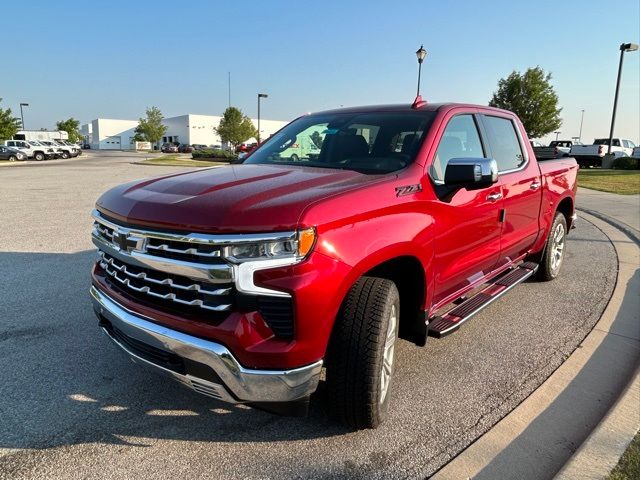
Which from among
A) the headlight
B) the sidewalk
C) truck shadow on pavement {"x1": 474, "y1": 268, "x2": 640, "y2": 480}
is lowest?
truck shadow on pavement {"x1": 474, "y1": 268, "x2": 640, "y2": 480}

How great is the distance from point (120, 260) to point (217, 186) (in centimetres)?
68

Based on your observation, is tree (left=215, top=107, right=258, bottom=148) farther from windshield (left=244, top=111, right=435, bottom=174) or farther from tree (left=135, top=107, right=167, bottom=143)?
windshield (left=244, top=111, right=435, bottom=174)

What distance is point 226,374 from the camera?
2.19 meters

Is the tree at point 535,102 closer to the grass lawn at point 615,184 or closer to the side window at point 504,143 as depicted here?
the grass lawn at point 615,184

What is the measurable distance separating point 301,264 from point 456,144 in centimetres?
192

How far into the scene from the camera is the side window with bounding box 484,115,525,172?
160 inches

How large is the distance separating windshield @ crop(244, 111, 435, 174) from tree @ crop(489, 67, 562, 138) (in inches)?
1484

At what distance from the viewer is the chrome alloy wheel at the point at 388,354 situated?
2.61 m

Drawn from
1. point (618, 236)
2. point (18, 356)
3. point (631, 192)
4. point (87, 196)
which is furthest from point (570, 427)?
point (631, 192)

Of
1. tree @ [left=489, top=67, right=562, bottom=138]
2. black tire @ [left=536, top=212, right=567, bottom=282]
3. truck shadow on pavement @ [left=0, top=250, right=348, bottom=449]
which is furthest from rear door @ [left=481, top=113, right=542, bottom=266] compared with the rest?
tree @ [left=489, top=67, right=562, bottom=138]

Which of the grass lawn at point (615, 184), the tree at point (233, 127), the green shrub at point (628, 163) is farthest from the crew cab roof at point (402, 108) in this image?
the tree at point (233, 127)

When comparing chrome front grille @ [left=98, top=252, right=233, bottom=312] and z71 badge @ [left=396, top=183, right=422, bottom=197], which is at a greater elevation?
z71 badge @ [left=396, top=183, right=422, bottom=197]

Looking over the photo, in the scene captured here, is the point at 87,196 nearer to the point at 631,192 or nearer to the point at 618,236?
the point at 618,236

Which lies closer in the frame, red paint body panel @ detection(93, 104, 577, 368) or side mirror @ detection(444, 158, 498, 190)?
red paint body panel @ detection(93, 104, 577, 368)
